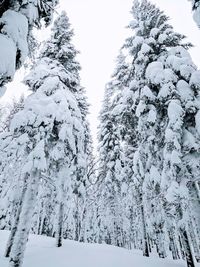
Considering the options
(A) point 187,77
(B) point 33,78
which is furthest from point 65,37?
(A) point 187,77

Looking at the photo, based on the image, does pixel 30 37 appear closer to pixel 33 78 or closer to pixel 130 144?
pixel 33 78

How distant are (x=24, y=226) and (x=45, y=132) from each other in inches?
160

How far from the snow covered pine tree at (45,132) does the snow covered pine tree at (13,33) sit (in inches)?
231

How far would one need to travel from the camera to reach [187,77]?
10.5 m

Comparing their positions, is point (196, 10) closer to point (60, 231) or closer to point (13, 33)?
point (13, 33)

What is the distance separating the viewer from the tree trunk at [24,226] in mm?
8750

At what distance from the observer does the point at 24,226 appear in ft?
30.7

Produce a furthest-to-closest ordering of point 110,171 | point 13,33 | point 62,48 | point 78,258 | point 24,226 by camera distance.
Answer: point 110,171, point 62,48, point 78,258, point 24,226, point 13,33

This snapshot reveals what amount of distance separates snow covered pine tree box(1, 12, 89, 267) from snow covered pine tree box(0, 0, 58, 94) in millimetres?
5856

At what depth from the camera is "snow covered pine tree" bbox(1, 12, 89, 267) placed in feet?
32.1

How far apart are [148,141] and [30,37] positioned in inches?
304

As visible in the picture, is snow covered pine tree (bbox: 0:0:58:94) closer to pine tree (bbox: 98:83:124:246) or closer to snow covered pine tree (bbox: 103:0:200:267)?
snow covered pine tree (bbox: 103:0:200:267)

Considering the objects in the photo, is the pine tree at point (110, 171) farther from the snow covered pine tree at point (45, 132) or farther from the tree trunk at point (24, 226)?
the tree trunk at point (24, 226)

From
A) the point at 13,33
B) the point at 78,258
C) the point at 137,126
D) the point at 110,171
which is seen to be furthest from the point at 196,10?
the point at 110,171
